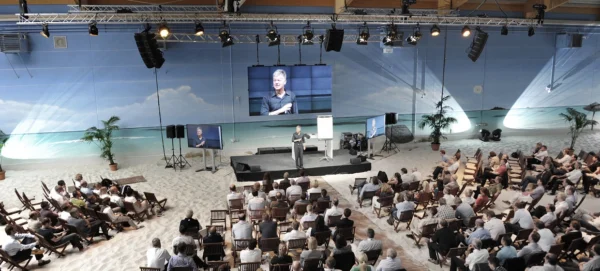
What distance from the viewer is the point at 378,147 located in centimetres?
1761

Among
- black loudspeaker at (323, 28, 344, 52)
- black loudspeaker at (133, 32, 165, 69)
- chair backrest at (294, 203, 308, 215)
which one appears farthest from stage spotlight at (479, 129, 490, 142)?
black loudspeaker at (133, 32, 165, 69)

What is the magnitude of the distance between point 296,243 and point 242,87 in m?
10.9

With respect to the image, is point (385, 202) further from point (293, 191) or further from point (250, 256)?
point (250, 256)

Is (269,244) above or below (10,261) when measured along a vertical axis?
above

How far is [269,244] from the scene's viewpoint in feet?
23.7

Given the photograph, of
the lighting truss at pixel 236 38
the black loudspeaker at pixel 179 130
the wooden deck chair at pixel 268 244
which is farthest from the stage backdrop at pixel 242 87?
the wooden deck chair at pixel 268 244

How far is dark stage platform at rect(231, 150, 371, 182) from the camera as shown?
13203 mm

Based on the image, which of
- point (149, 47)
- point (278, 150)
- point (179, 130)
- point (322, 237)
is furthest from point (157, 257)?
point (278, 150)

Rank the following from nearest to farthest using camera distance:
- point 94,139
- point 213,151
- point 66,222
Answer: point 66,222, point 213,151, point 94,139

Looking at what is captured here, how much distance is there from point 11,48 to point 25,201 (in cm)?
705

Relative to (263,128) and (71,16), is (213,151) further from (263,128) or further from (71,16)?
(71,16)

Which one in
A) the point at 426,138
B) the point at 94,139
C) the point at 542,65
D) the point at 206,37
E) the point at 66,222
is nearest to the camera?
the point at 66,222

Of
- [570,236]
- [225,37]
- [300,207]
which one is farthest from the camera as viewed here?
[225,37]

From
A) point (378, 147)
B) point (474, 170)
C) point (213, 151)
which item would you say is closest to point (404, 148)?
point (378, 147)
